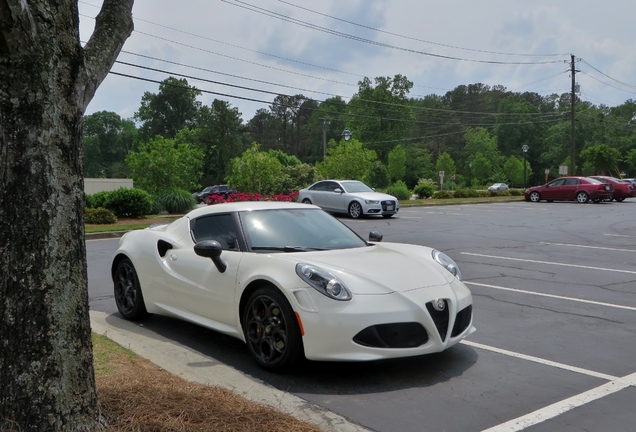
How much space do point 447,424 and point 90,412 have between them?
2202 millimetres

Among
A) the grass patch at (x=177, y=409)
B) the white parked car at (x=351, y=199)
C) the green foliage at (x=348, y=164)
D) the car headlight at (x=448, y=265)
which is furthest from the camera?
the green foliage at (x=348, y=164)

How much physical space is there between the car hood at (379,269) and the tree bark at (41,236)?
7.24 feet

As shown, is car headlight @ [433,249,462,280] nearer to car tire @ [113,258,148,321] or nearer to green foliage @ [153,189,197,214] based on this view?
car tire @ [113,258,148,321]

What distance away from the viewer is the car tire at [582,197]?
35.0 metres

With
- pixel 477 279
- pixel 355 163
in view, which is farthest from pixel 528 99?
pixel 477 279

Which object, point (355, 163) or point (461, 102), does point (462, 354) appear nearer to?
point (355, 163)

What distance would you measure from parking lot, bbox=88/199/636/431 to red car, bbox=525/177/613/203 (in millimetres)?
25992

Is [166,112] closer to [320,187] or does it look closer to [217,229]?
[320,187]

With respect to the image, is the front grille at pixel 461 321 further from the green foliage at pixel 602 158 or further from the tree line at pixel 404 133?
the green foliage at pixel 602 158

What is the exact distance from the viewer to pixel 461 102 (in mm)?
122750

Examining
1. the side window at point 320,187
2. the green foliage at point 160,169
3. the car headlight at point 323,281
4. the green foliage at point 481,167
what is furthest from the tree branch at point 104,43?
the green foliage at point 481,167

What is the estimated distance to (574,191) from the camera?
35812 mm

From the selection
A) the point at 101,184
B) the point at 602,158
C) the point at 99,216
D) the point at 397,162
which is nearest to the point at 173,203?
the point at 99,216

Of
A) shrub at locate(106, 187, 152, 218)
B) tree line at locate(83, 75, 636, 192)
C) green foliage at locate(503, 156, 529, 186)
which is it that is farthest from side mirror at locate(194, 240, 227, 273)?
green foliage at locate(503, 156, 529, 186)
